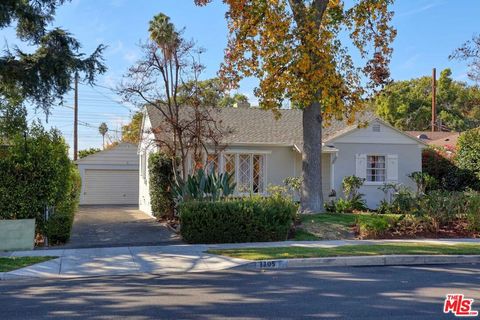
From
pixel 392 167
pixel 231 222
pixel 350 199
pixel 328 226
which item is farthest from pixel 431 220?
pixel 392 167

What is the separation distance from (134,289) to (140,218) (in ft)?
43.6

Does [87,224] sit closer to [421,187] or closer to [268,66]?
[268,66]

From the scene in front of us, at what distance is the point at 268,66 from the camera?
16.6 metres

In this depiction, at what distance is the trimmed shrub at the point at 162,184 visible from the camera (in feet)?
65.2

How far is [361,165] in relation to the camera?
75.8ft

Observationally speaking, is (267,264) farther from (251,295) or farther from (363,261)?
(251,295)

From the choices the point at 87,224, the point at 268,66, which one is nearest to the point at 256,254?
the point at 268,66

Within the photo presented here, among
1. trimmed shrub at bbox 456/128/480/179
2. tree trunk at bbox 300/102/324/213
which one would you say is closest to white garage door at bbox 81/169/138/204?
tree trunk at bbox 300/102/324/213

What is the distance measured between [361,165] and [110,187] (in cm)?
1616

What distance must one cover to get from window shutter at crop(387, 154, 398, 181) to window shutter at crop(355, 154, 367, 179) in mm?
1094

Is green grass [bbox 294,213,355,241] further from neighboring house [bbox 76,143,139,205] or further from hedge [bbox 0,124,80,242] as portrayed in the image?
neighboring house [bbox 76,143,139,205]

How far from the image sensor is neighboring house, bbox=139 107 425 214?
73.5 feet

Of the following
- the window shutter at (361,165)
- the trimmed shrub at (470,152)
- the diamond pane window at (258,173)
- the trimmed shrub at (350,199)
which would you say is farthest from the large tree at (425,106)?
the diamond pane window at (258,173)

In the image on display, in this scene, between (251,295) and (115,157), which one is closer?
(251,295)
